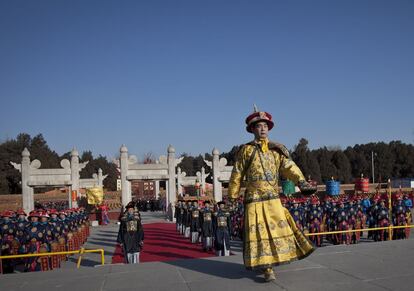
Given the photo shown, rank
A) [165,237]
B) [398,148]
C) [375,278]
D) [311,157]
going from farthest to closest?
[398,148] → [311,157] → [165,237] → [375,278]

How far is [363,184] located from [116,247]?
77.7ft

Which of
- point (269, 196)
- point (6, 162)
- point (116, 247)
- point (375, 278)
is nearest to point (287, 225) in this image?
point (269, 196)

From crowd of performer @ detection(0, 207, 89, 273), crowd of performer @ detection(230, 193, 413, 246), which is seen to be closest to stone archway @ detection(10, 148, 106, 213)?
crowd of performer @ detection(0, 207, 89, 273)

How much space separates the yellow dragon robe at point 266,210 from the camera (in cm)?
478

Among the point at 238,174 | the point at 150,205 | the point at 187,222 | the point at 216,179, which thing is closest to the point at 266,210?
the point at 238,174

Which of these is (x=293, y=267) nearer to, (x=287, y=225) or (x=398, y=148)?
(x=287, y=225)

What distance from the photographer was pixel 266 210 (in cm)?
494

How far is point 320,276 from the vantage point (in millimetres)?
4805

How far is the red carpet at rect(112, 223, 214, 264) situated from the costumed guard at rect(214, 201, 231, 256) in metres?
0.74

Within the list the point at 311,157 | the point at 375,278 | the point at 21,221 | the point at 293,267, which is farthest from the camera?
the point at 311,157

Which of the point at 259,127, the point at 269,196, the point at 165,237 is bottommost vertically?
the point at 165,237

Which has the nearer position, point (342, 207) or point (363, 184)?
point (342, 207)

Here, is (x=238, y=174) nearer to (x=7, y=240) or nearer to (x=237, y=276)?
(x=237, y=276)

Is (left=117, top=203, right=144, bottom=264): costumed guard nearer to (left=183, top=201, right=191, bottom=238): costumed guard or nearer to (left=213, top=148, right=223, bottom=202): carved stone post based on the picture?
(left=183, top=201, right=191, bottom=238): costumed guard
